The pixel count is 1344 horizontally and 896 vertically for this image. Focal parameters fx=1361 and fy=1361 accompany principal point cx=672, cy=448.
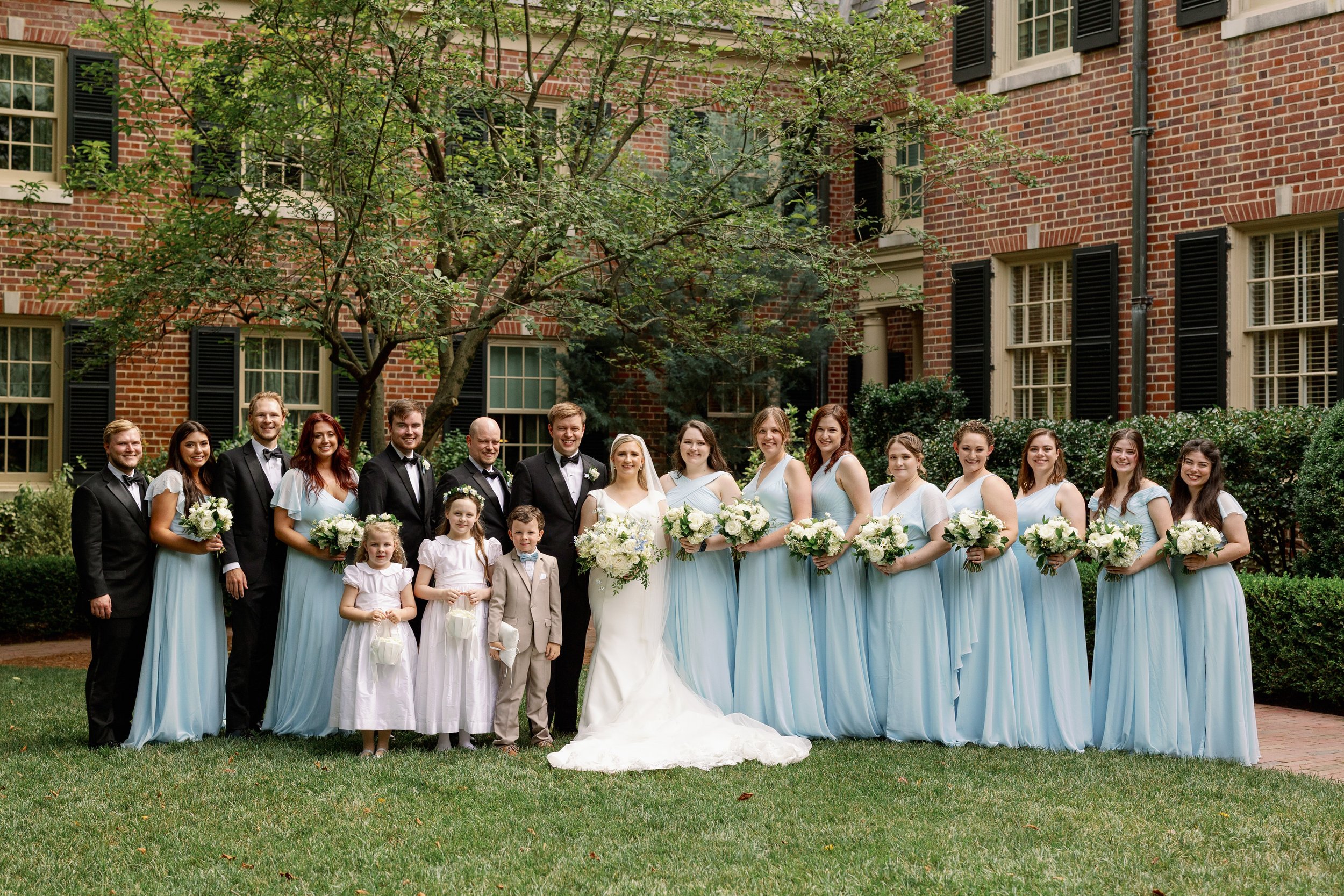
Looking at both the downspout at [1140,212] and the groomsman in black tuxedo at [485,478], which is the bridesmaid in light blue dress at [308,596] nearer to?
the groomsman in black tuxedo at [485,478]

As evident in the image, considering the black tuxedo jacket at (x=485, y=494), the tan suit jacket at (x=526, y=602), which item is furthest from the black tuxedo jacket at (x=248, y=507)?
the tan suit jacket at (x=526, y=602)

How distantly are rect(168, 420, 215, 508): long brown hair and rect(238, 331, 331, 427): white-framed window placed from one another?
7.93 metres

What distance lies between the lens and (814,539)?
7504mm

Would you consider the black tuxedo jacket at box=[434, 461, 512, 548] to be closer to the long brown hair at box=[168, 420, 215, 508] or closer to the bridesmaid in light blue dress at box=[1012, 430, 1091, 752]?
the long brown hair at box=[168, 420, 215, 508]

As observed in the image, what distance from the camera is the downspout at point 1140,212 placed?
12195 mm

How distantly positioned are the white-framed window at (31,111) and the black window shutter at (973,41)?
30.9ft

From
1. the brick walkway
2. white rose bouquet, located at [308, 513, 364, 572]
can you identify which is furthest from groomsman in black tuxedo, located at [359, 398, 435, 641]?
the brick walkway

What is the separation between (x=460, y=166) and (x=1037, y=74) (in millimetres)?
5860

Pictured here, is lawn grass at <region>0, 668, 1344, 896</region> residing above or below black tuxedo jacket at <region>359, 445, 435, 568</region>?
below

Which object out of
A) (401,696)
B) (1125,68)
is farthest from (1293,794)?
(1125,68)

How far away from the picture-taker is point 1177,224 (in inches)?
476

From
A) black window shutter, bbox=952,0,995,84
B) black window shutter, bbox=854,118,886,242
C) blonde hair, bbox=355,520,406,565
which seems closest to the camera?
blonde hair, bbox=355,520,406,565

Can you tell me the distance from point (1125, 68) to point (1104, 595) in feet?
21.9

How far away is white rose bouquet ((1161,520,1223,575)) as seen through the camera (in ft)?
23.1
